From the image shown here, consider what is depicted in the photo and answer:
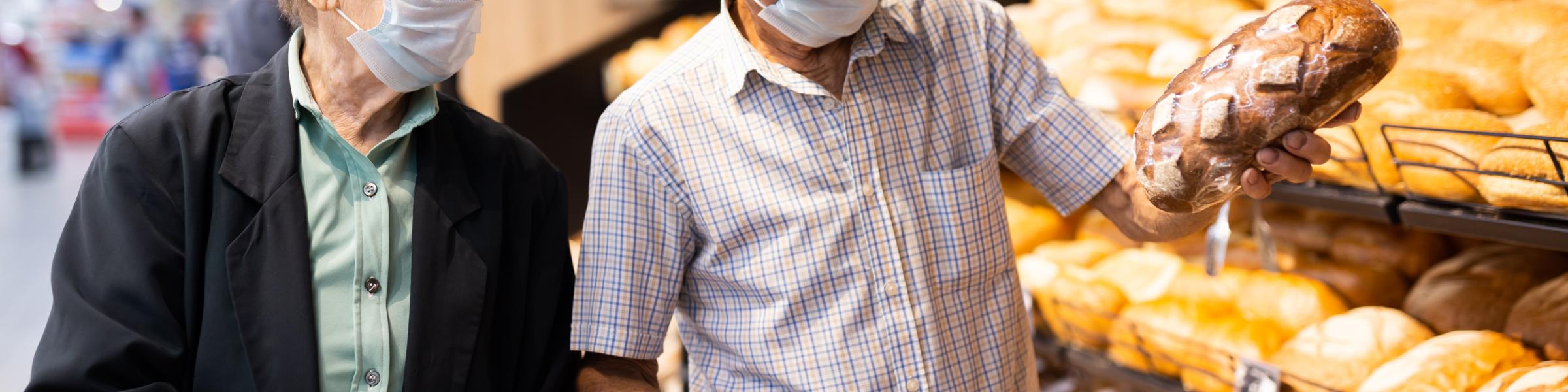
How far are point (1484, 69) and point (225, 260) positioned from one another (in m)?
1.81

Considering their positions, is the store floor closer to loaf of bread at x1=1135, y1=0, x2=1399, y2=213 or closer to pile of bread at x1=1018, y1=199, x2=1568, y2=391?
pile of bread at x1=1018, y1=199, x2=1568, y2=391

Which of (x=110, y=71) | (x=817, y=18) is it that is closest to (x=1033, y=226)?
(x=817, y=18)

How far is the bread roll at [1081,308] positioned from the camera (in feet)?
7.19

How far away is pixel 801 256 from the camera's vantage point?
1512 mm

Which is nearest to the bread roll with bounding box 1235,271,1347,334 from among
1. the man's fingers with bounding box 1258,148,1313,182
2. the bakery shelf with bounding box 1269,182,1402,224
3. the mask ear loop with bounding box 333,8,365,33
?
the bakery shelf with bounding box 1269,182,1402,224

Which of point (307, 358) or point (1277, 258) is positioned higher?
point (307, 358)

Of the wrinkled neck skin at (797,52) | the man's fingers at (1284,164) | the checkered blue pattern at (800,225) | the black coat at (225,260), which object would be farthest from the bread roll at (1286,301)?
the black coat at (225,260)

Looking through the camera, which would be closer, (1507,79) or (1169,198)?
(1169,198)

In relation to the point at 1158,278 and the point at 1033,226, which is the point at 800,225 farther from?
the point at 1033,226

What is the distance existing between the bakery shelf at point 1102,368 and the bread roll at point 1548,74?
0.77 metres

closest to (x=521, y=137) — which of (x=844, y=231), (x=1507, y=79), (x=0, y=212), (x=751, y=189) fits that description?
(x=751, y=189)

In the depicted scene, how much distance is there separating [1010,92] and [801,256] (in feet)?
1.42

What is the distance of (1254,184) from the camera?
49.1 inches

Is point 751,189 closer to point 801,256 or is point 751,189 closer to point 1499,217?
point 801,256
